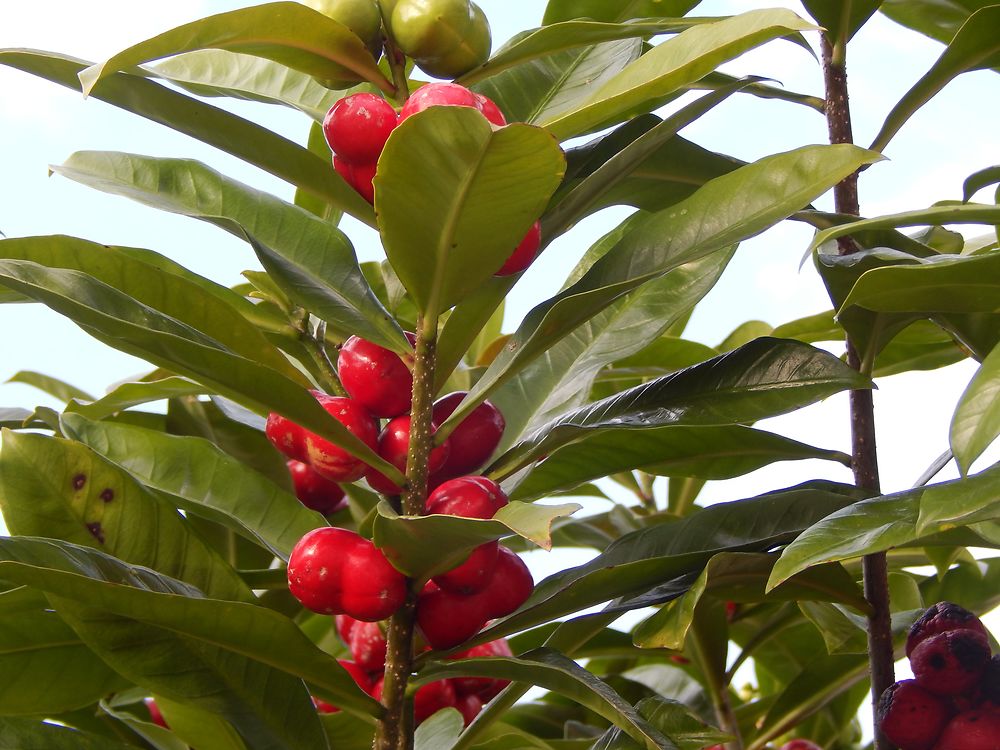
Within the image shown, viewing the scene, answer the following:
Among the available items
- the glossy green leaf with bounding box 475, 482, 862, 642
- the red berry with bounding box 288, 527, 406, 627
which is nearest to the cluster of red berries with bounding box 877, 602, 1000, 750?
the glossy green leaf with bounding box 475, 482, 862, 642

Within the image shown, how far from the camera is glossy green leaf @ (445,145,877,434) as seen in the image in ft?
2.60

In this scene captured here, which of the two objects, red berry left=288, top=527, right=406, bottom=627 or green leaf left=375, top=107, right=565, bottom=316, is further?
red berry left=288, top=527, right=406, bottom=627

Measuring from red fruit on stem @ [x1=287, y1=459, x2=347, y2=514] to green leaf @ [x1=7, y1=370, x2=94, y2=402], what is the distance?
49 cm

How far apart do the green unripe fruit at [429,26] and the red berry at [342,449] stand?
0.28 m

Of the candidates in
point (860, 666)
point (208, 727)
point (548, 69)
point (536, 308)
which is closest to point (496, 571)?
point (536, 308)

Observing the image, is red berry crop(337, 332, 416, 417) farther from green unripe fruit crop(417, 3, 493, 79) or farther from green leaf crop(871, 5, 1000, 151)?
green leaf crop(871, 5, 1000, 151)

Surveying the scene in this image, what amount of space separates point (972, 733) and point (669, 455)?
1.16ft

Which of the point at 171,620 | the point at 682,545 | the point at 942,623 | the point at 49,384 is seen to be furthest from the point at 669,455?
the point at 49,384

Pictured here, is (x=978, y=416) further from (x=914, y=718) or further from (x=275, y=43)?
(x=275, y=43)

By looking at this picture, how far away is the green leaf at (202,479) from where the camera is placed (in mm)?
997

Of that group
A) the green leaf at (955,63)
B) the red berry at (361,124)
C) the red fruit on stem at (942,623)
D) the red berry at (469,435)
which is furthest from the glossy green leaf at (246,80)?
the red fruit on stem at (942,623)

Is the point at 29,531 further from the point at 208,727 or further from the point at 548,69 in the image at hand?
the point at 548,69

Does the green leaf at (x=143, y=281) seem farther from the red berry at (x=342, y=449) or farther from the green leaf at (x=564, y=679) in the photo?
the green leaf at (x=564, y=679)

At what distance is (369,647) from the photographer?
3.59 ft
